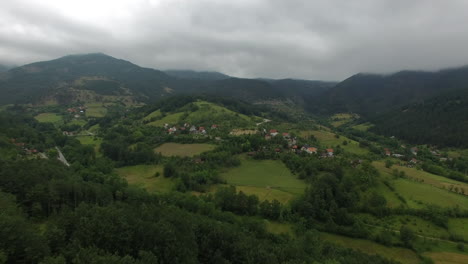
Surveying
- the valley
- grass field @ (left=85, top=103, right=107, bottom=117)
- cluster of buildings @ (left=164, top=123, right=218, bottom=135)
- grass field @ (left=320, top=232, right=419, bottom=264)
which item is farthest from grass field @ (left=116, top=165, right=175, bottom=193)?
→ grass field @ (left=85, top=103, right=107, bottom=117)

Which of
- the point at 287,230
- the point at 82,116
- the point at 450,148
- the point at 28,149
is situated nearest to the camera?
the point at 287,230

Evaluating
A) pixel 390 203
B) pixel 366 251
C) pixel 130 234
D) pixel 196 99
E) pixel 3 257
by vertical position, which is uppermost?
pixel 196 99

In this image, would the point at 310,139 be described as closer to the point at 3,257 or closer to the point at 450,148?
→ the point at 450,148

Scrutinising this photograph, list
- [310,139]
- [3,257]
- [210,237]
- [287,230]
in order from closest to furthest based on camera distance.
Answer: [3,257] < [210,237] < [287,230] < [310,139]

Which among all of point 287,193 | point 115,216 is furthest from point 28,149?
point 287,193

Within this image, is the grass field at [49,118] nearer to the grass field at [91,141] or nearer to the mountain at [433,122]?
the grass field at [91,141]

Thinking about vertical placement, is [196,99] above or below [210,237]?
above
